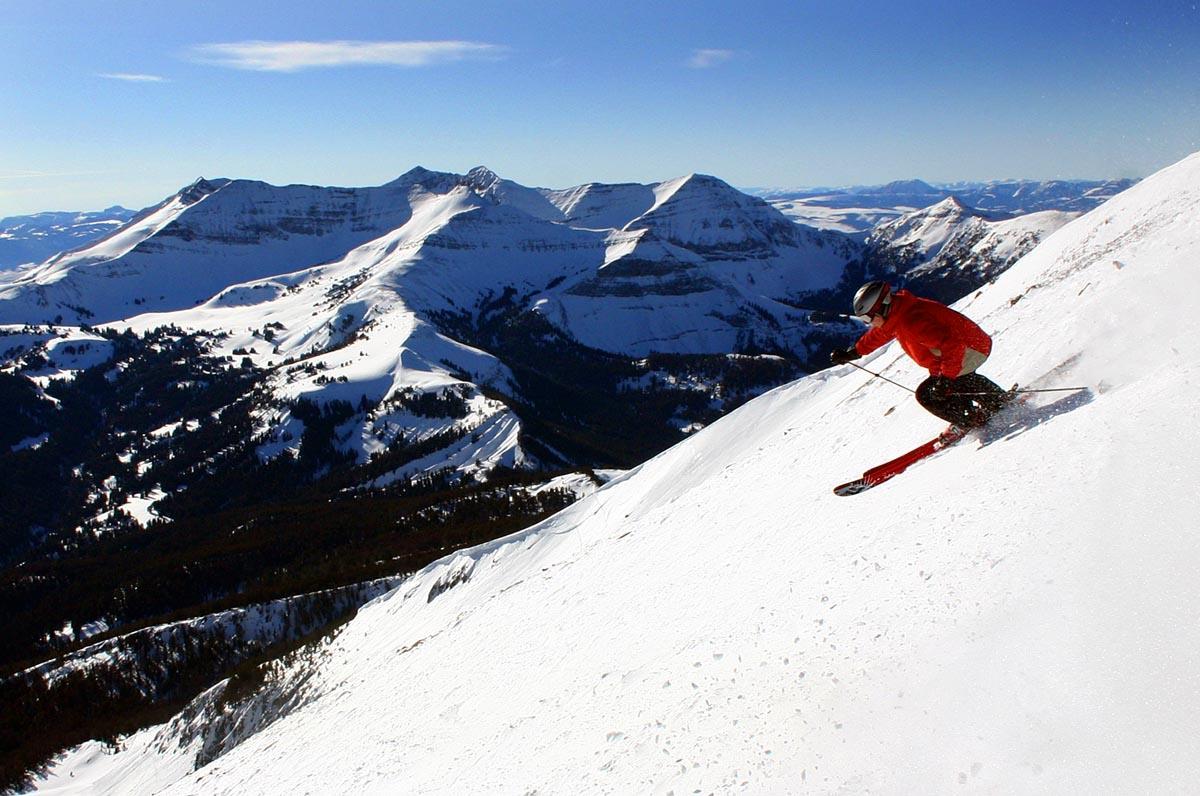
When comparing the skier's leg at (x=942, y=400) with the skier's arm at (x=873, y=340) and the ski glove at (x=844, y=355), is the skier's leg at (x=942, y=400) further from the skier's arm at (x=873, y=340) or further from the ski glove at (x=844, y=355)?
the ski glove at (x=844, y=355)

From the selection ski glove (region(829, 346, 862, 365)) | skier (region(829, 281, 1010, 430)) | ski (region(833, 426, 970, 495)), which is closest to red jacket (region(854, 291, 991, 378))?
skier (region(829, 281, 1010, 430))

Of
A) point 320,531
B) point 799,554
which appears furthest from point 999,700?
point 320,531

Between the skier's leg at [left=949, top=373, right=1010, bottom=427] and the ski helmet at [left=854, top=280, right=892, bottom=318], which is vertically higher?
the ski helmet at [left=854, top=280, right=892, bottom=318]

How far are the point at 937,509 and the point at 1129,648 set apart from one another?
13.6 ft

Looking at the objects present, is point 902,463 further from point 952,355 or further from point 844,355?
point 952,355

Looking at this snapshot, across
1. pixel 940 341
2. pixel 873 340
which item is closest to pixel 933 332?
pixel 940 341

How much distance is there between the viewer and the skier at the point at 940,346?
37.8 ft

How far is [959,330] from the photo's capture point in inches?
451

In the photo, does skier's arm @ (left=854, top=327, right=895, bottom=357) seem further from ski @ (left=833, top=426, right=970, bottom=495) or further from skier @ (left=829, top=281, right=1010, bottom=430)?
ski @ (left=833, top=426, right=970, bottom=495)

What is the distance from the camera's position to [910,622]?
7.88m

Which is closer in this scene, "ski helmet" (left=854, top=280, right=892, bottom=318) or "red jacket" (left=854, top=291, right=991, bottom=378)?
"red jacket" (left=854, top=291, right=991, bottom=378)

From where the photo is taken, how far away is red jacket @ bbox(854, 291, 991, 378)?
37.6ft

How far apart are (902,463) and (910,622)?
6.31m

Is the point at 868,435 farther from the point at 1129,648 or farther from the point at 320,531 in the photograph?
the point at 320,531
